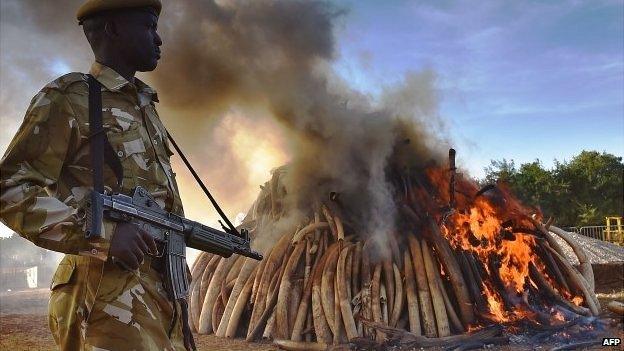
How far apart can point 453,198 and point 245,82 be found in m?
4.47

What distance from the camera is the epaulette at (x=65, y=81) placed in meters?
2.14

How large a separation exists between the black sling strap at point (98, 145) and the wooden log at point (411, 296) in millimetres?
6437

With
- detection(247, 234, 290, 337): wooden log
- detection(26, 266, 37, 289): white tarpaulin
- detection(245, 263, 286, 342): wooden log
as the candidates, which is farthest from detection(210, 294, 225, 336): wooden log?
detection(26, 266, 37, 289): white tarpaulin

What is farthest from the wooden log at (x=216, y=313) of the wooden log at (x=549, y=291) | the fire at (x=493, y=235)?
the wooden log at (x=549, y=291)

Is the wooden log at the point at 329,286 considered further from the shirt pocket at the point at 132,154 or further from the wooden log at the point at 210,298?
the shirt pocket at the point at 132,154

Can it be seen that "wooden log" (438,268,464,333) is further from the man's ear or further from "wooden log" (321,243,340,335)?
the man's ear

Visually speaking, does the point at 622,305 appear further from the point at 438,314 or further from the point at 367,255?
the point at 367,255

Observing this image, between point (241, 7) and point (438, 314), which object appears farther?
point (241, 7)

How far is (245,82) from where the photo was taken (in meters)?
10.4

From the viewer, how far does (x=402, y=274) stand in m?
8.39

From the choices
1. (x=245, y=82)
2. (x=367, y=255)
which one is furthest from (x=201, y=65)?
(x=367, y=255)

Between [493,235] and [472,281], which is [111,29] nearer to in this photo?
[472,281]

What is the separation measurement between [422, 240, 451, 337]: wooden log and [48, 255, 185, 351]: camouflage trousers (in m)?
6.24

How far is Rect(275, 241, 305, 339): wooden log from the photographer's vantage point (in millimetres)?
8117
